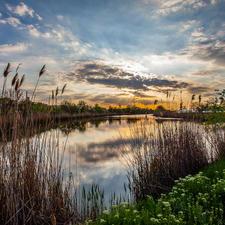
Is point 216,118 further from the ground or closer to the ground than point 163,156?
further from the ground

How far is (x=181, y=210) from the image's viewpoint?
18.1 feet

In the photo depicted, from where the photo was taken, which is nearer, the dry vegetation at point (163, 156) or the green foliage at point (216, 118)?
the dry vegetation at point (163, 156)

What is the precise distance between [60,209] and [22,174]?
108cm

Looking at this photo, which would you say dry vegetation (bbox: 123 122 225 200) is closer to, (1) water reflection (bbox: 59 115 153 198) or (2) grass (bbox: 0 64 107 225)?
(1) water reflection (bbox: 59 115 153 198)

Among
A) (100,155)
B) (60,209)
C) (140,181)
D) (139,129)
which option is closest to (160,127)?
(139,129)

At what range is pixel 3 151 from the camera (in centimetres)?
521

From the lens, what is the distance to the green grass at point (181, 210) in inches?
190

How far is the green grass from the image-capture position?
→ 15.8ft

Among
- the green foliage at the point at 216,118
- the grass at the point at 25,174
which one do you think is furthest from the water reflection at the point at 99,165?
the green foliage at the point at 216,118

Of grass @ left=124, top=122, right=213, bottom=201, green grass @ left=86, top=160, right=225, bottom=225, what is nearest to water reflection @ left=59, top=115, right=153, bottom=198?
grass @ left=124, top=122, right=213, bottom=201

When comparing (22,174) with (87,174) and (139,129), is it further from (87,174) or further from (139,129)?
(87,174)

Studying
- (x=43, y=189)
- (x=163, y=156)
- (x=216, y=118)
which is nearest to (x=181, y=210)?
(x=43, y=189)

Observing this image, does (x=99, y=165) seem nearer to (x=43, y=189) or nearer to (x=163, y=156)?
(x=163, y=156)

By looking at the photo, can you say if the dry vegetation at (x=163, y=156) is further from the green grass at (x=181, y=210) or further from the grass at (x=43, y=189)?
the green grass at (x=181, y=210)
